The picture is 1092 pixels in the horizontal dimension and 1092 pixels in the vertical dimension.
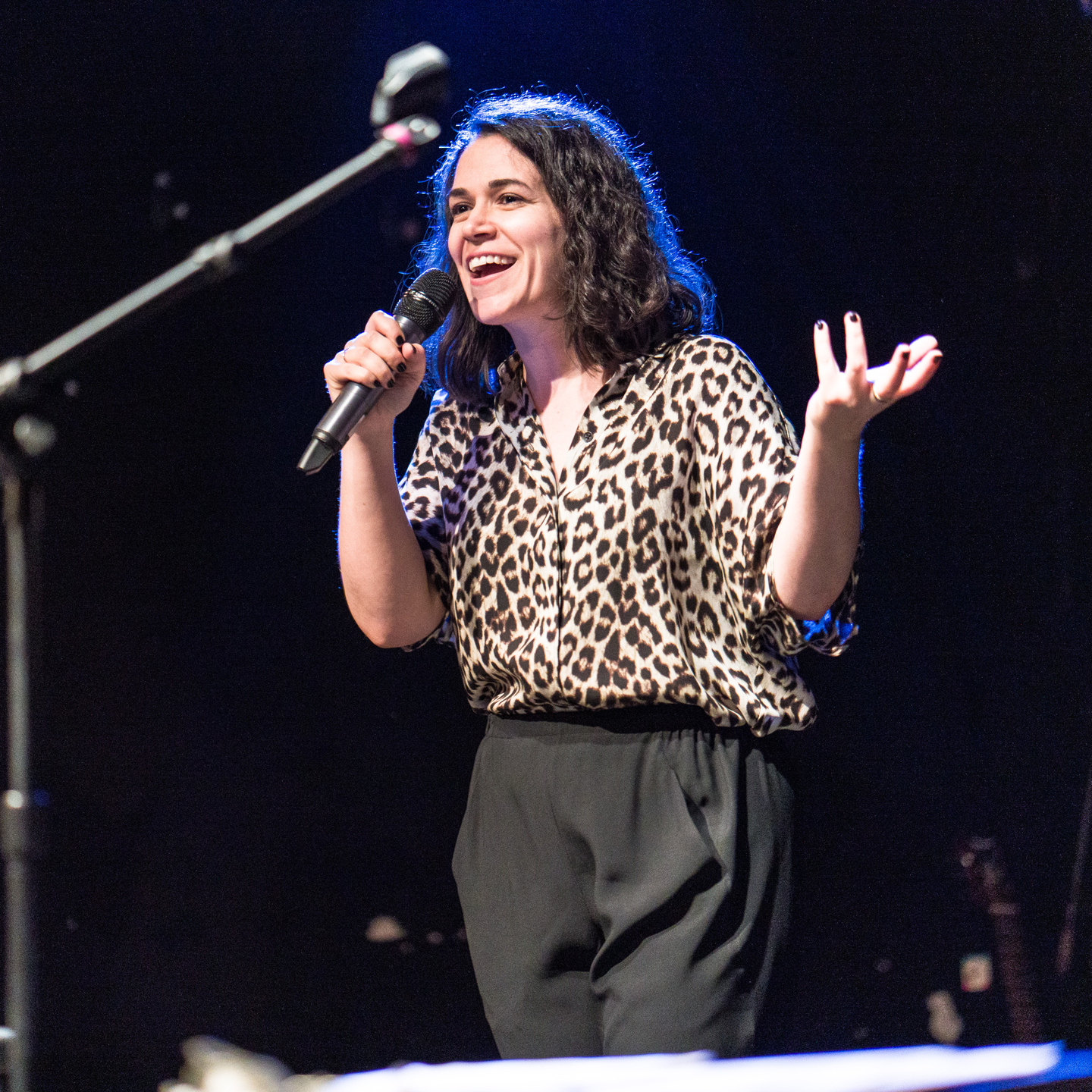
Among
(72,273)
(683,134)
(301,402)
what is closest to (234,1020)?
(301,402)

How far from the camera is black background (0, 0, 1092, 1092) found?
2.55 meters

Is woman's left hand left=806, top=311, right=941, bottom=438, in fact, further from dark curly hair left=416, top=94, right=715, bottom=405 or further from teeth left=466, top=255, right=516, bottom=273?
teeth left=466, top=255, right=516, bottom=273

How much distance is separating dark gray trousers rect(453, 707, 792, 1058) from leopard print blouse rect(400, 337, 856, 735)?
0.21 feet

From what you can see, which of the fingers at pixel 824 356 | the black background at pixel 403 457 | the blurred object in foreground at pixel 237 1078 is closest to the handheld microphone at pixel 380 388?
the fingers at pixel 824 356

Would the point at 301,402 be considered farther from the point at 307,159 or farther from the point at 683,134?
the point at 683,134

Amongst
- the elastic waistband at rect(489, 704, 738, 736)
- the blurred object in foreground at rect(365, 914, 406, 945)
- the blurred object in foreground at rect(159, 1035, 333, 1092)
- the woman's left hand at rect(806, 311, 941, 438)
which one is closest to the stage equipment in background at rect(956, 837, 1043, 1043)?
the blurred object in foreground at rect(365, 914, 406, 945)

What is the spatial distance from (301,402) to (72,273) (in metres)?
0.52

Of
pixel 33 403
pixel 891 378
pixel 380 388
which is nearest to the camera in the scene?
pixel 33 403

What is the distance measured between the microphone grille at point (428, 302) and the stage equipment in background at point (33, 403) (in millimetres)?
416

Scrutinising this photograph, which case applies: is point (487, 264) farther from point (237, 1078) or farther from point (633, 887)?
point (237, 1078)

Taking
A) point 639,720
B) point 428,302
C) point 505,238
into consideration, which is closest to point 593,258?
point 505,238

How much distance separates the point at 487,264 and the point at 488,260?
18 millimetres

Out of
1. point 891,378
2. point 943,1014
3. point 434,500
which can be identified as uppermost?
point 891,378

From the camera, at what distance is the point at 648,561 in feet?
5.23
